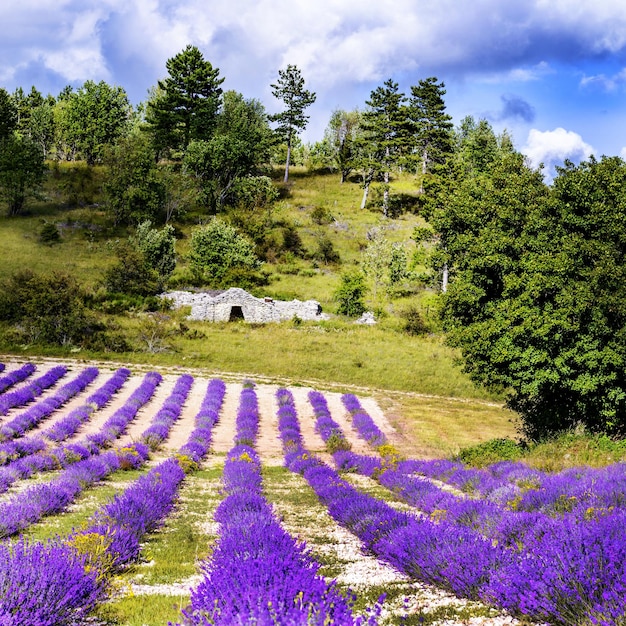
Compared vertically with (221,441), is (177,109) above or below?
above

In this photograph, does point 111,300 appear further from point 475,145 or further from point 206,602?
point 475,145

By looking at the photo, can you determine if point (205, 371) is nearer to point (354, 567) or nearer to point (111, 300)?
point (111, 300)

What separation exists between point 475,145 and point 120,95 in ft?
208

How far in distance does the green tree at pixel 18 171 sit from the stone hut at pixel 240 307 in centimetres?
3021

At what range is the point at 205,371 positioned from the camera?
122ft

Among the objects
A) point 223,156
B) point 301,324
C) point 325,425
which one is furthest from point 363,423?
point 223,156

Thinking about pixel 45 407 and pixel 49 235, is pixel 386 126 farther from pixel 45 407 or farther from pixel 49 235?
pixel 45 407

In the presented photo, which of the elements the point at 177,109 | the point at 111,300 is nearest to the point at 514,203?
the point at 111,300

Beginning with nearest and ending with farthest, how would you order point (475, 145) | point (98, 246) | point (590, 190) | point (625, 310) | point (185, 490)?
point (185, 490) < point (625, 310) < point (590, 190) < point (98, 246) < point (475, 145)

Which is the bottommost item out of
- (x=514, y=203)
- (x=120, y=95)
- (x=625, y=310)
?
(x=625, y=310)

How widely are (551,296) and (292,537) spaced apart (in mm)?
14527

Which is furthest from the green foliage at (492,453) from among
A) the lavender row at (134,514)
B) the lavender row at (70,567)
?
the lavender row at (70,567)

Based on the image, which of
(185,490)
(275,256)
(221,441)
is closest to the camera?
(185,490)

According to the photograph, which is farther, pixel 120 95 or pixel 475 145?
pixel 120 95
